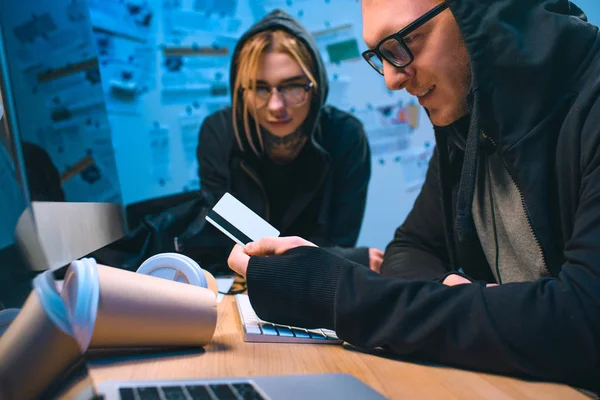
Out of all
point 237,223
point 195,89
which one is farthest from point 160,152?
point 237,223

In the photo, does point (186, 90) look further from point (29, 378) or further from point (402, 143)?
point (29, 378)

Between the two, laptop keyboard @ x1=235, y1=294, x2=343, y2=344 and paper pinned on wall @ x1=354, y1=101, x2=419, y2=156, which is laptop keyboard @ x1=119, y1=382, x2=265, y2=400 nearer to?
laptop keyboard @ x1=235, y1=294, x2=343, y2=344

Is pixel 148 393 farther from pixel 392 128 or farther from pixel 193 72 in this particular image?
pixel 392 128

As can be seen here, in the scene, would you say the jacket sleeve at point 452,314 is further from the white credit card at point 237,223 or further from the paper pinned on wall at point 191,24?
the paper pinned on wall at point 191,24

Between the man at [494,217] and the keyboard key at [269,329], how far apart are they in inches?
0.8

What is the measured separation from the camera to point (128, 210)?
1.78 metres

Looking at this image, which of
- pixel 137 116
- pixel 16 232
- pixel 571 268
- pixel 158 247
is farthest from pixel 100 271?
pixel 137 116

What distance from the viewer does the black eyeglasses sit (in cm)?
89

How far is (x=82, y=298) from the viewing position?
54cm

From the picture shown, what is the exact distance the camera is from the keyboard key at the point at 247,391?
0.48 meters

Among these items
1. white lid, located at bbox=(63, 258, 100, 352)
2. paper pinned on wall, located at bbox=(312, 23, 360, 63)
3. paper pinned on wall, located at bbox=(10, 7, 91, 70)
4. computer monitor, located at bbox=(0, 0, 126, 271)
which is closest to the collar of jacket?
computer monitor, located at bbox=(0, 0, 126, 271)

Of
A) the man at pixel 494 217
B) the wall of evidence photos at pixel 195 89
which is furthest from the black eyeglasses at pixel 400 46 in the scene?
the wall of evidence photos at pixel 195 89

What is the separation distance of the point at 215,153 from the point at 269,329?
124 cm

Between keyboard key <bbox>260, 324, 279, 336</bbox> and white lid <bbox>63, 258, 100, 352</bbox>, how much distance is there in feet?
Result: 0.83
